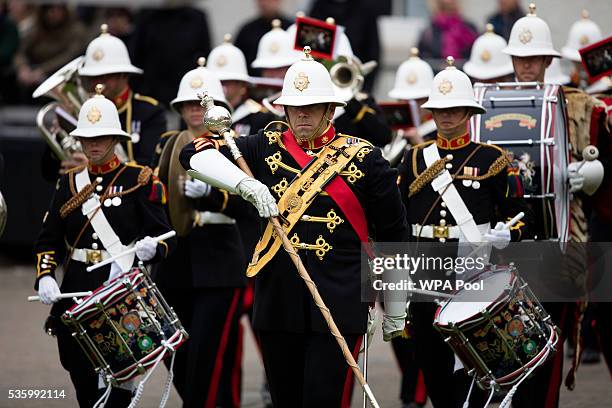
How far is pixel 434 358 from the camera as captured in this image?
8.73 meters

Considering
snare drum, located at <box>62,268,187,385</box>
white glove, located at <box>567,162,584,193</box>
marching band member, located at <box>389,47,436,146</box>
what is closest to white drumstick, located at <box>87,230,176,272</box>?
snare drum, located at <box>62,268,187,385</box>

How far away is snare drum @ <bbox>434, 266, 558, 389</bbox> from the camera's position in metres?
8.09

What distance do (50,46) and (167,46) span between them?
3009 millimetres

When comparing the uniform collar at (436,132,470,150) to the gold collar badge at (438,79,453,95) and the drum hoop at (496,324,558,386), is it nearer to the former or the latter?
the gold collar badge at (438,79,453,95)

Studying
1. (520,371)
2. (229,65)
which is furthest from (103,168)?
(520,371)

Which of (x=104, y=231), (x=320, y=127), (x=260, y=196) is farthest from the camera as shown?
(x=104, y=231)

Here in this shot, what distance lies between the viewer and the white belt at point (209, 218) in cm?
984

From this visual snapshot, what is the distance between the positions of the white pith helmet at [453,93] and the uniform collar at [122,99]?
95.8 inches

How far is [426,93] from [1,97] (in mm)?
6748

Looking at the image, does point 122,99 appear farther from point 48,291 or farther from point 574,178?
point 574,178

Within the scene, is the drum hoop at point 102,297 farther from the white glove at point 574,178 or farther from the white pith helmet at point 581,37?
the white pith helmet at point 581,37

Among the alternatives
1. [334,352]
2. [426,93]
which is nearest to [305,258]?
[334,352]

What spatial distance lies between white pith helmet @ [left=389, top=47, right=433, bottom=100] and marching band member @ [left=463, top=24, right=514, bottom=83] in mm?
358

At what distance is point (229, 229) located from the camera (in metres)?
9.98
